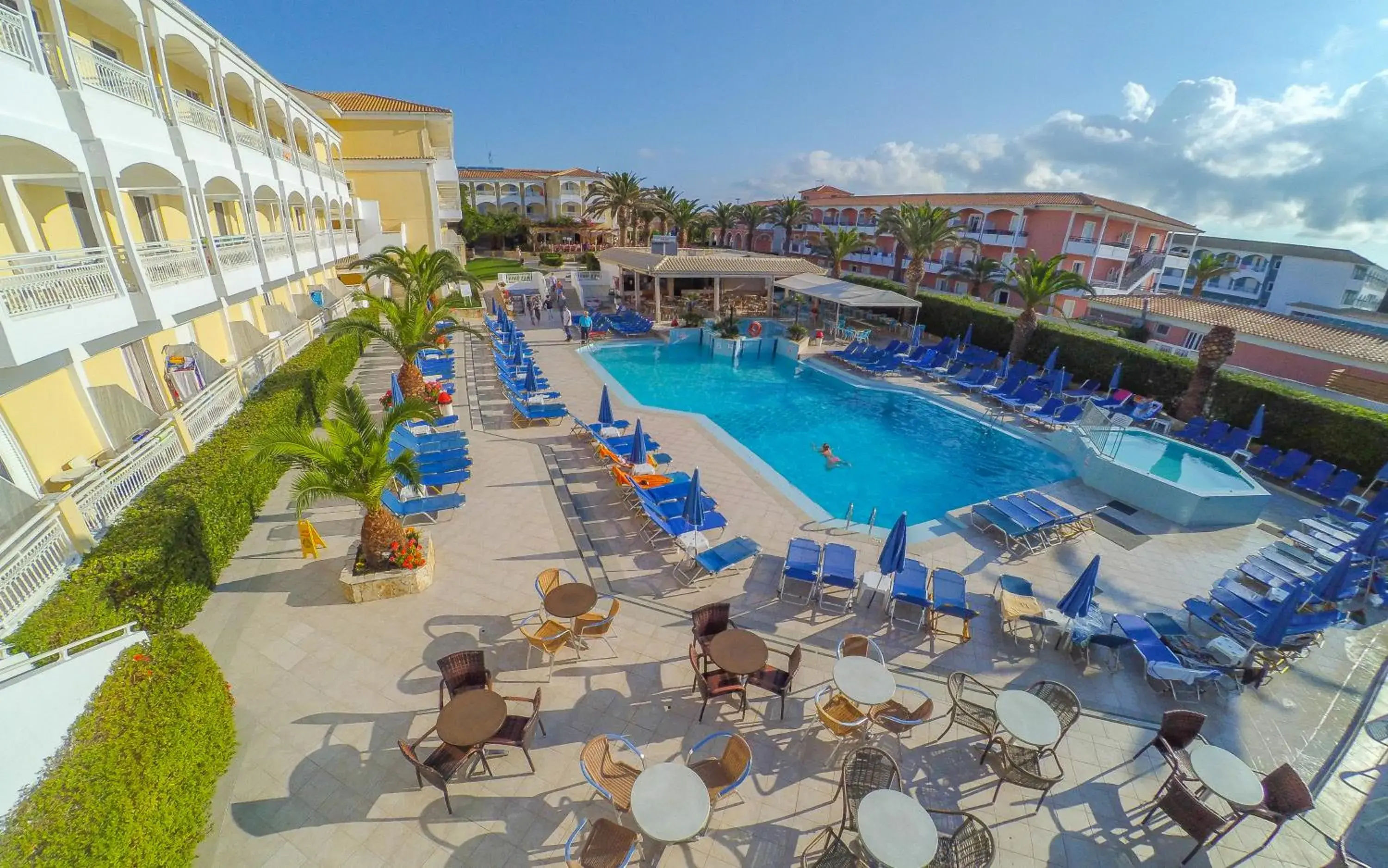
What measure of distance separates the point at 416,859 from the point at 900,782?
15.5 ft

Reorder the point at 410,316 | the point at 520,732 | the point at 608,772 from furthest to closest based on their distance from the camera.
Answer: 1. the point at 410,316
2. the point at 520,732
3. the point at 608,772

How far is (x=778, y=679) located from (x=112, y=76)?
1495 cm

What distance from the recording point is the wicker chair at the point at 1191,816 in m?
5.30

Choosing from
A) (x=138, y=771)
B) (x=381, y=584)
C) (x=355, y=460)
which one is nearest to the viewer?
(x=138, y=771)

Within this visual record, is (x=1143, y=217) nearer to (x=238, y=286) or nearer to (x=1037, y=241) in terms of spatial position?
(x=1037, y=241)

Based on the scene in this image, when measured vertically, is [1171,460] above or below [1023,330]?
below

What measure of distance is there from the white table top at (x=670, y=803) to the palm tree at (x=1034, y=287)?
21.0 m

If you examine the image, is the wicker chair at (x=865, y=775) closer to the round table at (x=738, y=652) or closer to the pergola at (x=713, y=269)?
the round table at (x=738, y=652)

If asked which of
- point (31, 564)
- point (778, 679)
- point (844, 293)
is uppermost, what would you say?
point (844, 293)

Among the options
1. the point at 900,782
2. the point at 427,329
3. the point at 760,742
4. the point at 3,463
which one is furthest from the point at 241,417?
the point at 900,782

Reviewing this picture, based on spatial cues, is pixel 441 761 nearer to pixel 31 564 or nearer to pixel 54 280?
pixel 31 564

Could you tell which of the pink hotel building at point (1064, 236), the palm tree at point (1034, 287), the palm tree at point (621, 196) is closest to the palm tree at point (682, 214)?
the palm tree at point (621, 196)

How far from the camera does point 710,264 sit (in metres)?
29.1

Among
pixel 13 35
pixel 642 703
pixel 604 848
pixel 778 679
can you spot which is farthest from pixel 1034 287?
pixel 13 35
